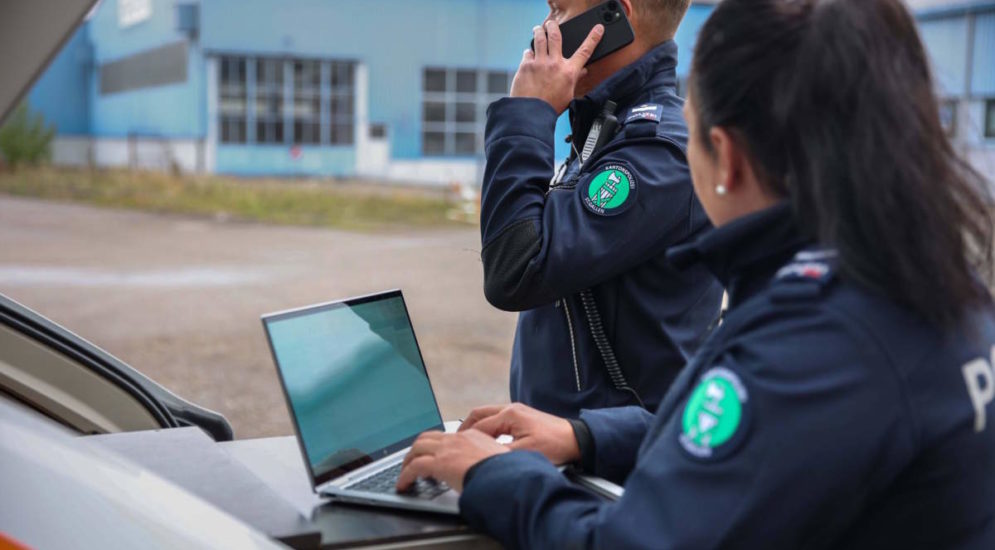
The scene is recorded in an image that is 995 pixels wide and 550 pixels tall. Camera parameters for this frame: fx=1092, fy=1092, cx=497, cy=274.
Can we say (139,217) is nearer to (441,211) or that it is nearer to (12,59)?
(441,211)

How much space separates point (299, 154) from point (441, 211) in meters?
10.5

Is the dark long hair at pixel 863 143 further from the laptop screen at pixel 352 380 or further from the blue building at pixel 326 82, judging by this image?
the blue building at pixel 326 82

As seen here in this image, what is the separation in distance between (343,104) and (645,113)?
29.6 meters

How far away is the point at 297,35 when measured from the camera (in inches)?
1155

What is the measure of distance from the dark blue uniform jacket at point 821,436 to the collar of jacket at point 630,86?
85cm

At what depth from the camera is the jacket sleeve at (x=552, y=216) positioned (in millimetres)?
1806

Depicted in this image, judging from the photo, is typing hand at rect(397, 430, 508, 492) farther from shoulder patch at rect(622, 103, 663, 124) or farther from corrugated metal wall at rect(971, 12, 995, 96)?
corrugated metal wall at rect(971, 12, 995, 96)

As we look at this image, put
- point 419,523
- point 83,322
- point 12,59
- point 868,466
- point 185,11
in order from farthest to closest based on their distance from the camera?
point 185,11
point 83,322
point 419,523
point 12,59
point 868,466

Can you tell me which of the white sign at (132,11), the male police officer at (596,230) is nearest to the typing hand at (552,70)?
the male police officer at (596,230)

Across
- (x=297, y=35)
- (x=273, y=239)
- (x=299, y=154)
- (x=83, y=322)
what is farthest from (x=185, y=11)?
(x=83, y=322)

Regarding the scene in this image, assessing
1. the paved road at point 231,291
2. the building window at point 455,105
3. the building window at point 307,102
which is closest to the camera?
the paved road at point 231,291

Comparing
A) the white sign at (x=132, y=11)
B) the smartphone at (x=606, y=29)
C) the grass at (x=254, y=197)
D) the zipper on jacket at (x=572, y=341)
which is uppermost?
the white sign at (x=132, y=11)

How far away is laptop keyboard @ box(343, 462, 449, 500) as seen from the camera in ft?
4.87

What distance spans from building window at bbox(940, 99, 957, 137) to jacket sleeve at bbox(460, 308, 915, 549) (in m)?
0.29
